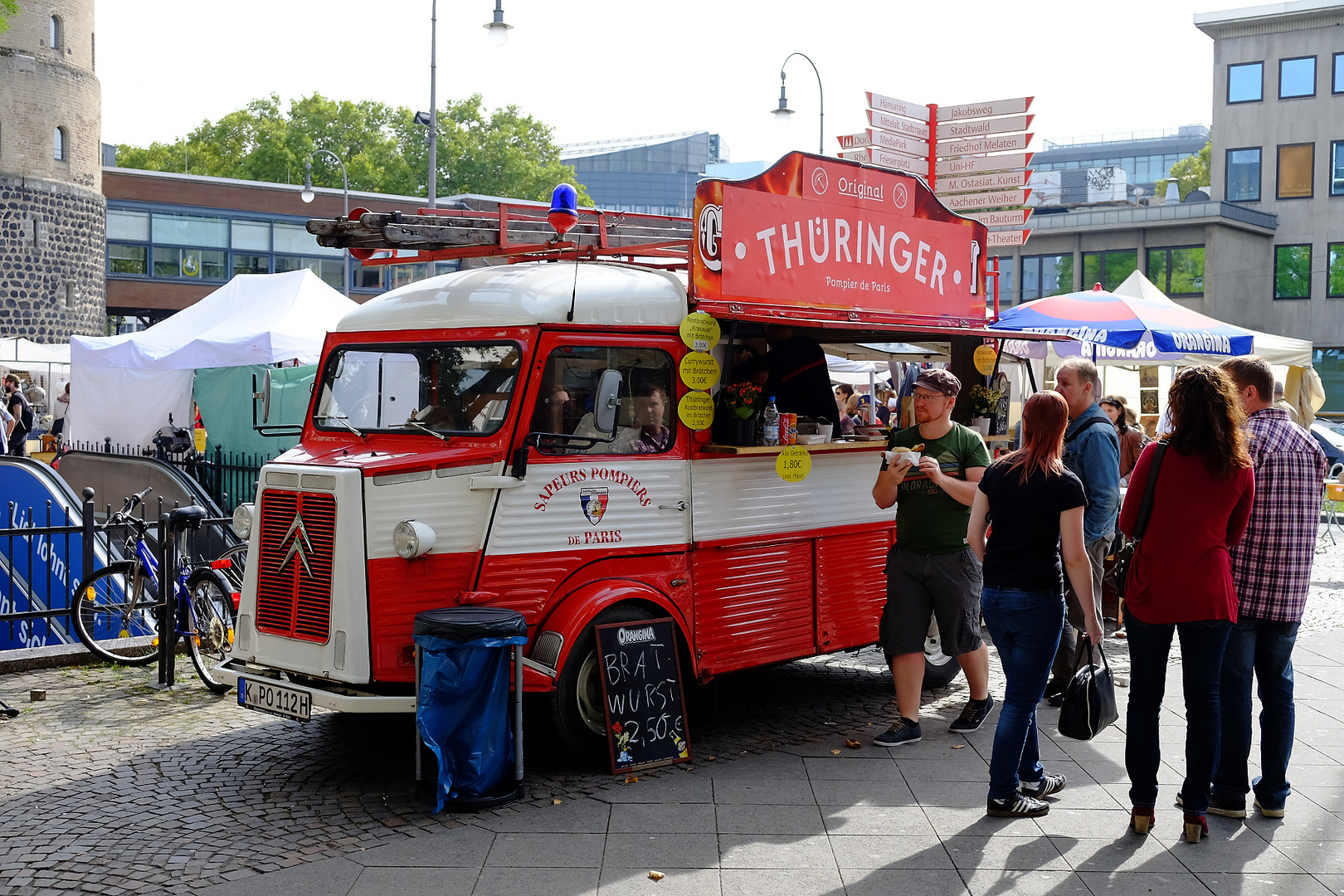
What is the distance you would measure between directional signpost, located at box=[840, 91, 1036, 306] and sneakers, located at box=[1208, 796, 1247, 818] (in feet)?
28.7

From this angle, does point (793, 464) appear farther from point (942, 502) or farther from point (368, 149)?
point (368, 149)

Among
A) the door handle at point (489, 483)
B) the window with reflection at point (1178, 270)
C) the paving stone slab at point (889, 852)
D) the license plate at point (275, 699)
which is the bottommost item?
the paving stone slab at point (889, 852)

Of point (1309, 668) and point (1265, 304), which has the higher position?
point (1265, 304)

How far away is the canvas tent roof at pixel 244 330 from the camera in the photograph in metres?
17.6

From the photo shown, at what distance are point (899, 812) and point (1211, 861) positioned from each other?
4.31 feet

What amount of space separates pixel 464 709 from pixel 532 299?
6.83 ft

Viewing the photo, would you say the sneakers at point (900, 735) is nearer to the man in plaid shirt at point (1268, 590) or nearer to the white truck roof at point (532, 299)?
the man in plaid shirt at point (1268, 590)

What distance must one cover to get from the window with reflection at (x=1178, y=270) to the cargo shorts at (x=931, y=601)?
39.8m

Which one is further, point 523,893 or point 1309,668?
point 1309,668

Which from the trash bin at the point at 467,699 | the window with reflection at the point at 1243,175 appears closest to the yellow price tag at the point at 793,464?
the trash bin at the point at 467,699

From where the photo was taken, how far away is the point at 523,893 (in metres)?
4.66

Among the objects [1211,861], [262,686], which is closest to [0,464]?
[262,686]

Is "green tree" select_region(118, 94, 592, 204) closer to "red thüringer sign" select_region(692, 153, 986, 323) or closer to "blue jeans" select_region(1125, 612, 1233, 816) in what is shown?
"red thüringer sign" select_region(692, 153, 986, 323)

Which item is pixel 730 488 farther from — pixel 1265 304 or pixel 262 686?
pixel 1265 304
